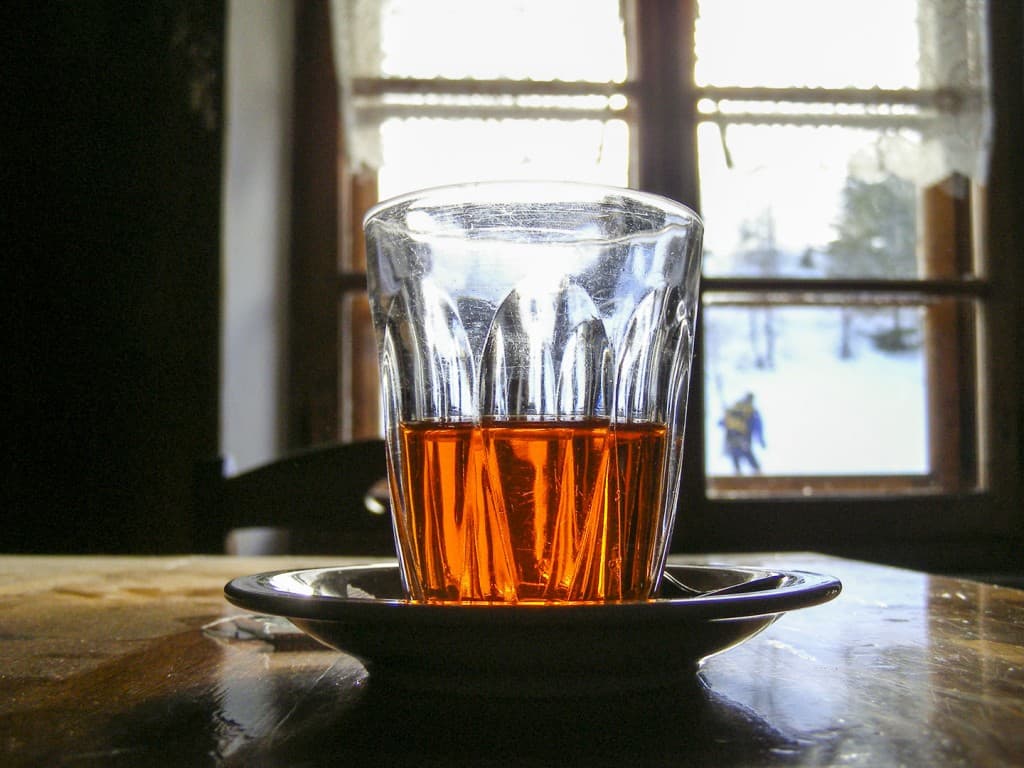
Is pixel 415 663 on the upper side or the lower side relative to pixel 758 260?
lower

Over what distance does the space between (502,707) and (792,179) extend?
5.45 feet

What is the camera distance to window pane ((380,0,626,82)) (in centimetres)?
178

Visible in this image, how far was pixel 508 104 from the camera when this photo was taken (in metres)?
1.78

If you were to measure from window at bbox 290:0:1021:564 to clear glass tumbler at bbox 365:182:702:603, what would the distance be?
138cm

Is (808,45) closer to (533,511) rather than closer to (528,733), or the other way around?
(533,511)

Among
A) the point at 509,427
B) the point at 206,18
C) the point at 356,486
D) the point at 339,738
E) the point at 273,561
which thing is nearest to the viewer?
the point at 339,738

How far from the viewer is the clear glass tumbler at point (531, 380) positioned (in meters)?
0.36

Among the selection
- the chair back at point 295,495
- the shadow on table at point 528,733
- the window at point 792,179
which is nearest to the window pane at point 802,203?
the window at point 792,179

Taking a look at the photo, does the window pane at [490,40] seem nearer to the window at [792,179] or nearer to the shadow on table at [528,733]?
the window at [792,179]

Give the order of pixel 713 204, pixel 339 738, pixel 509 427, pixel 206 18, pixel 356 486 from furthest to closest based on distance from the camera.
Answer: pixel 713 204, pixel 206 18, pixel 356 486, pixel 509 427, pixel 339 738

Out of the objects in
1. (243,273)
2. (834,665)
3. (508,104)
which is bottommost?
(834,665)

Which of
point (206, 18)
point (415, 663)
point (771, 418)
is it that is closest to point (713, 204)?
point (771, 418)

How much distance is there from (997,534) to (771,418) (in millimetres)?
461

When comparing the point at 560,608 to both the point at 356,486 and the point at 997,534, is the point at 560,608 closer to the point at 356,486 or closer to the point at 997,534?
the point at 356,486
